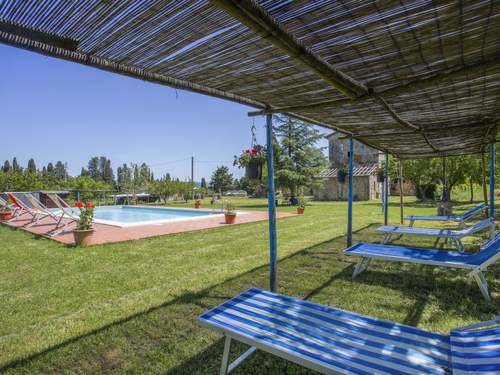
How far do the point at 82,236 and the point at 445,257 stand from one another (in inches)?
305

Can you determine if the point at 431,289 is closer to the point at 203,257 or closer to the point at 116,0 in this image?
the point at 203,257

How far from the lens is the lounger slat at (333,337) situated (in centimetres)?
178

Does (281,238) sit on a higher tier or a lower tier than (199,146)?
lower

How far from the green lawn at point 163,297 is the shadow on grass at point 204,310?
0.04 ft

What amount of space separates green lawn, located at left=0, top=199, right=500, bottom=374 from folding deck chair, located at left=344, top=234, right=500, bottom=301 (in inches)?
10.2

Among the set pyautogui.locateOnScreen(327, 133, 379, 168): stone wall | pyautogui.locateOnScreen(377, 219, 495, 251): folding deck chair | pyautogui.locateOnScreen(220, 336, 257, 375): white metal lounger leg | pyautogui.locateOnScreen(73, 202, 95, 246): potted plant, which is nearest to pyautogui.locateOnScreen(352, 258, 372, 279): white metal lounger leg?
pyautogui.locateOnScreen(377, 219, 495, 251): folding deck chair

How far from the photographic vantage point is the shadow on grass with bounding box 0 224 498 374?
2.55 meters

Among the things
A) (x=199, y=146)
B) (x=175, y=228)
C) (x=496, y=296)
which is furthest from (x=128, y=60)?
(x=199, y=146)

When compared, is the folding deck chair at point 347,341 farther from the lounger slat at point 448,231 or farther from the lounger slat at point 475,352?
the lounger slat at point 448,231

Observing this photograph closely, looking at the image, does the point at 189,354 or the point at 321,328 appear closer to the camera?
the point at 321,328

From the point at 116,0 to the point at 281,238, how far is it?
7320 millimetres

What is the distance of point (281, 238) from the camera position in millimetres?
8305

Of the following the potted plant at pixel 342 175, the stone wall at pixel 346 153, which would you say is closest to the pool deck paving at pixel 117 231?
the potted plant at pixel 342 175

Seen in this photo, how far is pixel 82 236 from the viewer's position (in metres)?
7.36
